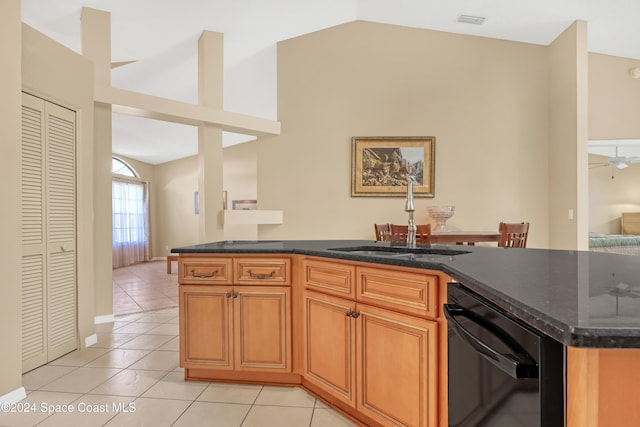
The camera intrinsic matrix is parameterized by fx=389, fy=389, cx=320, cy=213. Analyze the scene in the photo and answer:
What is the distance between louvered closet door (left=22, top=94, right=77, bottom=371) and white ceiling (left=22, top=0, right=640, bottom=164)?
59.0 inches

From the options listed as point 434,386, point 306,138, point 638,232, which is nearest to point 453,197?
point 306,138

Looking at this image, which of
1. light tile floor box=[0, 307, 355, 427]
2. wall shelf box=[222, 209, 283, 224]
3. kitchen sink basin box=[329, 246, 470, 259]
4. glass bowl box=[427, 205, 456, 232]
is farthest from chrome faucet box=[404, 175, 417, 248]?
wall shelf box=[222, 209, 283, 224]

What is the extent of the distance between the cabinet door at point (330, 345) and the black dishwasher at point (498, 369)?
634 millimetres

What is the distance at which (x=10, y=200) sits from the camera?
232 cm

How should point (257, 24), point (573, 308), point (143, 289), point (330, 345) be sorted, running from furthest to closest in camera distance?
1. point (143, 289)
2. point (257, 24)
3. point (330, 345)
4. point (573, 308)

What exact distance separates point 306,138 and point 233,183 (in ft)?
17.8

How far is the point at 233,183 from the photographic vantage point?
10195 mm

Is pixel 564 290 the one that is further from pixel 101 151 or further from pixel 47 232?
pixel 101 151

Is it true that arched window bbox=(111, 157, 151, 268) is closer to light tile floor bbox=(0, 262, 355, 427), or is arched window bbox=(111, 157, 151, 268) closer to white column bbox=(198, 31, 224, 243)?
white column bbox=(198, 31, 224, 243)

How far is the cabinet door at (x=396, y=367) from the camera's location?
1553 millimetres

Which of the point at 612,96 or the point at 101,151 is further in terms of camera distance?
the point at 612,96

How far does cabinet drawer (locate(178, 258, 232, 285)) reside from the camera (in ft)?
7.94

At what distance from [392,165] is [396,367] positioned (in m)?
3.67

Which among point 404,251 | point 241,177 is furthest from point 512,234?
point 241,177
